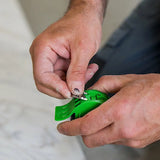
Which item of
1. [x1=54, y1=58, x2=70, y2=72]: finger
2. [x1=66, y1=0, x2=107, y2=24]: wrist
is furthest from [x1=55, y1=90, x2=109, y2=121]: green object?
[x1=66, y1=0, x2=107, y2=24]: wrist

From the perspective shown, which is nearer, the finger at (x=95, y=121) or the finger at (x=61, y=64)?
the finger at (x=95, y=121)

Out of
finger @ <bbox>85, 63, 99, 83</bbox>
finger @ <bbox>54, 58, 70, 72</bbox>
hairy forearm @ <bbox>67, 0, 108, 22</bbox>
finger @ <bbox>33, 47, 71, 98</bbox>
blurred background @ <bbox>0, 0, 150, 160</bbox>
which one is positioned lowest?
blurred background @ <bbox>0, 0, 150, 160</bbox>

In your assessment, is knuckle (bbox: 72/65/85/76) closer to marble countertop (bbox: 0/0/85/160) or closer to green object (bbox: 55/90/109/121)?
green object (bbox: 55/90/109/121)

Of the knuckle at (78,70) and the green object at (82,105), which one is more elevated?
the knuckle at (78,70)

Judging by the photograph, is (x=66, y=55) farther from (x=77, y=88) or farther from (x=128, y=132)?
(x=128, y=132)

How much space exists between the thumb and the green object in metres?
0.02

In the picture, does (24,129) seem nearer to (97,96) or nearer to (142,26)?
(97,96)

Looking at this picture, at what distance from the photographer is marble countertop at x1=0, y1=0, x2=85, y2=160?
628 mm

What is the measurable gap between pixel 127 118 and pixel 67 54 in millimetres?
216

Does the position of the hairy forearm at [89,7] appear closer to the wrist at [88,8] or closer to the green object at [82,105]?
the wrist at [88,8]

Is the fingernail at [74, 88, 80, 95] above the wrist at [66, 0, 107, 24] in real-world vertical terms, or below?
below

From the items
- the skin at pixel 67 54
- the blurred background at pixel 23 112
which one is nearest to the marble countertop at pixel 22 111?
the blurred background at pixel 23 112

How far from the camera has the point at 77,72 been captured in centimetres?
54

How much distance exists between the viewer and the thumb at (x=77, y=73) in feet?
1.69
